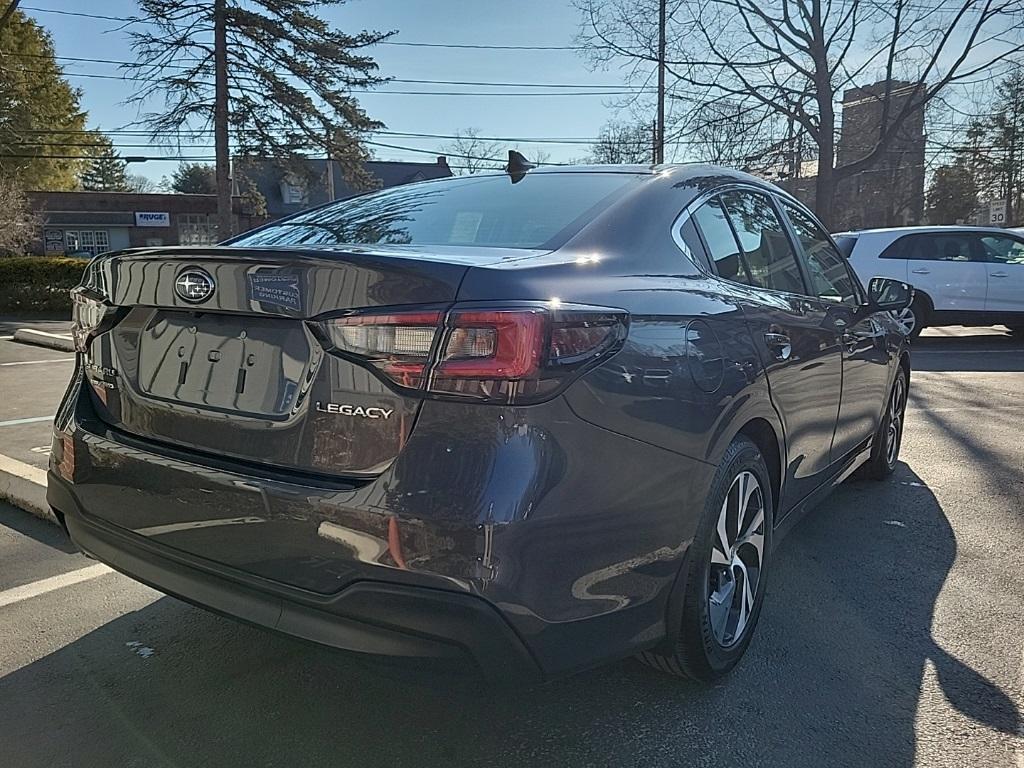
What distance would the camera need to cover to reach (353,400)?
75.0 inches

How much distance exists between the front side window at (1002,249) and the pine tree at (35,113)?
3160 centimetres

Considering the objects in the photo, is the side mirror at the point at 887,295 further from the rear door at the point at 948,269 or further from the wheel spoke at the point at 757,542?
the rear door at the point at 948,269

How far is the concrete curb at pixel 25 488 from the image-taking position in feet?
13.1

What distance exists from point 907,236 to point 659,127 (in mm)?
11362

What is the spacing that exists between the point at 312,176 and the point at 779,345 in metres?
24.1

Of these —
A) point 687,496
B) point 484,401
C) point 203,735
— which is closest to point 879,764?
point 687,496

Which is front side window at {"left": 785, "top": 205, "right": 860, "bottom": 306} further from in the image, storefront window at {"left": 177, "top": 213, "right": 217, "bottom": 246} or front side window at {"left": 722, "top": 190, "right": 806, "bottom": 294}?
storefront window at {"left": 177, "top": 213, "right": 217, "bottom": 246}

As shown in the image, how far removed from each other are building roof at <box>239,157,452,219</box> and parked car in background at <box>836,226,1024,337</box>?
12754 mm

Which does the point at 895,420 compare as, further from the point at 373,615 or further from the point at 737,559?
the point at 373,615

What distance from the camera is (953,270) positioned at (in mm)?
12109

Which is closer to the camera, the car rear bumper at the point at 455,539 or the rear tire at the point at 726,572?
the car rear bumper at the point at 455,539

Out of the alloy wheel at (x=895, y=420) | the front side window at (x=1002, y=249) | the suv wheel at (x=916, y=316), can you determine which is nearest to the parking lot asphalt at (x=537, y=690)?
the alloy wheel at (x=895, y=420)

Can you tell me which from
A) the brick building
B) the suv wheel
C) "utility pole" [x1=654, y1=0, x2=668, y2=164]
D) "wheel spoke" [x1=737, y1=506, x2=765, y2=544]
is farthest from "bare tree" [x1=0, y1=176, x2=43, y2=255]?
"wheel spoke" [x1=737, y1=506, x2=765, y2=544]

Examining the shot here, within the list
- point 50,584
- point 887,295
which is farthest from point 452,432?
point 887,295
